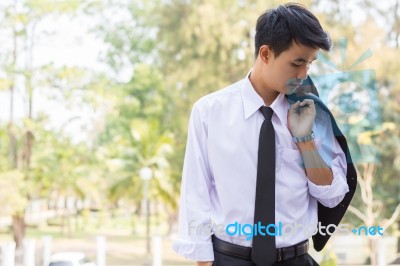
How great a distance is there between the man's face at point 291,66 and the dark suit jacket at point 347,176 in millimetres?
24

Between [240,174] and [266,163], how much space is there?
0.05 metres

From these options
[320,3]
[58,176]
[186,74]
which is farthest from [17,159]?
[320,3]

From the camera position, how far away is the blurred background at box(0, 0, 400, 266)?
30.3ft

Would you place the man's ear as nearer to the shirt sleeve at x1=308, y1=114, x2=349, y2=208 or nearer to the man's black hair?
the man's black hair

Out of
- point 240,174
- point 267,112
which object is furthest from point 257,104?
point 240,174

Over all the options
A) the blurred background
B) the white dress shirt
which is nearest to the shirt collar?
the white dress shirt

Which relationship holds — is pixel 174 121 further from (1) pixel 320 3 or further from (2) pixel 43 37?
(1) pixel 320 3

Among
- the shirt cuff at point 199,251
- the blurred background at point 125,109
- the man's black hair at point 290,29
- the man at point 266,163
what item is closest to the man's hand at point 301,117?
the man at point 266,163

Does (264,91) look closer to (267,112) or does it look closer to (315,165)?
(267,112)

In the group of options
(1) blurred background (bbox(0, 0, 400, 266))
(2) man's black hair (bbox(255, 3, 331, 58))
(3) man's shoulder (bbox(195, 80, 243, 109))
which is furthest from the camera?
(1) blurred background (bbox(0, 0, 400, 266))

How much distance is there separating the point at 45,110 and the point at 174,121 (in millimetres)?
2592

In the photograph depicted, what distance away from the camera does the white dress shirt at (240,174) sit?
3.63 ft

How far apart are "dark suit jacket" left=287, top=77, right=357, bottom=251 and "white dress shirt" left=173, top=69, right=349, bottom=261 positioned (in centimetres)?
1

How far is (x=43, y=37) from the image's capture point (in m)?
11.3
